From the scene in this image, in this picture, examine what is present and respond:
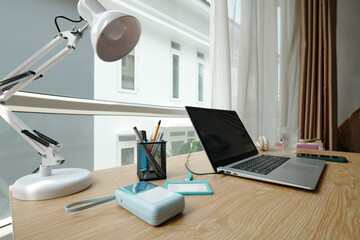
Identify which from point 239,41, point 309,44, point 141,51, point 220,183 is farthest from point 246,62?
point 220,183

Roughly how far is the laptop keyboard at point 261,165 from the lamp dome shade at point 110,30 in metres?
0.51

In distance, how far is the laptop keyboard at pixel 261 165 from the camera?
0.62 m

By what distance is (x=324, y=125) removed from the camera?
83.8 inches

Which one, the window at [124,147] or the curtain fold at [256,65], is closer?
the window at [124,147]

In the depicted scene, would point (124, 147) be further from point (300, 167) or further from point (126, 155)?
point (300, 167)

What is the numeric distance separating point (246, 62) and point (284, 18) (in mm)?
1077

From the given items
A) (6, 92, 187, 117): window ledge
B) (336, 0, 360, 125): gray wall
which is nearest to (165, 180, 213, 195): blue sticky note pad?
(6, 92, 187, 117): window ledge

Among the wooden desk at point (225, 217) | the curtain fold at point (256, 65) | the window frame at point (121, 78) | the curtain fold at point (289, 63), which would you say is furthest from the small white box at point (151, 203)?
the curtain fold at point (289, 63)

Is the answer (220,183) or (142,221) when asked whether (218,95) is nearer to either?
(220,183)

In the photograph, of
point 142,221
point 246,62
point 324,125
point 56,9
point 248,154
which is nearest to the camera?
point 142,221

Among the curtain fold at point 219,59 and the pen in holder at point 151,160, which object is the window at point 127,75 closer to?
the curtain fold at point 219,59

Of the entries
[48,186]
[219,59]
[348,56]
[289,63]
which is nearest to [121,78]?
[219,59]

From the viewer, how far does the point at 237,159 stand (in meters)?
0.75

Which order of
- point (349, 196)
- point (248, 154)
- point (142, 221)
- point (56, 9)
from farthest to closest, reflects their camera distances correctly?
point (56, 9)
point (248, 154)
point (349, 196)
point (142, 221)
